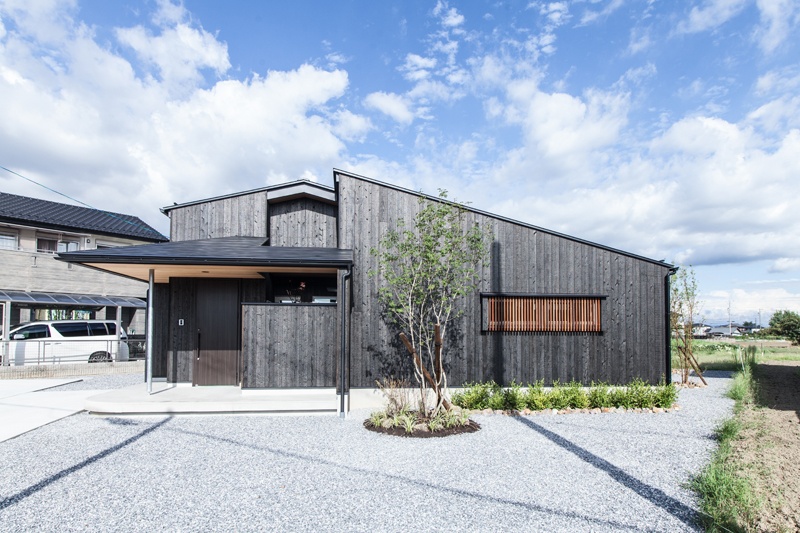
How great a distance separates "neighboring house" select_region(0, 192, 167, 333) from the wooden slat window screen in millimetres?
13632

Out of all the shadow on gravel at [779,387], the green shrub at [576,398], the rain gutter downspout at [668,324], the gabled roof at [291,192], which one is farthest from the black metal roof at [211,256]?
the shadow on gravel at [779,387]

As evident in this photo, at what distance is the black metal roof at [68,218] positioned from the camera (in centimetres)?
1660

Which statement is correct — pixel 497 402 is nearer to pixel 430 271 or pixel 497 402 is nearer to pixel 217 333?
pixel 430 271

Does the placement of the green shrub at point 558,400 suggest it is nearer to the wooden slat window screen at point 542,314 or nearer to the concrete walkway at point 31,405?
the wooden slat window screen at point 542,314

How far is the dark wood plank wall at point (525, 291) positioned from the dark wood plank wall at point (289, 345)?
0.58 metres

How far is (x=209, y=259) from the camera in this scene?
7.52m

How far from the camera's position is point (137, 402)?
25.5 ft

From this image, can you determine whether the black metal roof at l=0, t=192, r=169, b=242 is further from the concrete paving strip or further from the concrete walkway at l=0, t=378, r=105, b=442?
the concrete walkway at l=0, t=378, r=105, b=442

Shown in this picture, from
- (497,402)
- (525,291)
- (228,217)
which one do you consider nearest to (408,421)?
(497,402)

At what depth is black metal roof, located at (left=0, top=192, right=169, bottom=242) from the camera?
54.5 ft

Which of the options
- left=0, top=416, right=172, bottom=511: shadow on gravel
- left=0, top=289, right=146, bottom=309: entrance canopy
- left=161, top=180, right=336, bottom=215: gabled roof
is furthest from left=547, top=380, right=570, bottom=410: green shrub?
left=0, top=289, right=146, bottom=309: entrance canopy

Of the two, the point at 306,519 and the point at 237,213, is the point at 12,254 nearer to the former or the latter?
the point at 237,213

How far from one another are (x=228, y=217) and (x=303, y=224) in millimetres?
1592

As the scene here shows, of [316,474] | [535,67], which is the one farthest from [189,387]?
[535,67]
